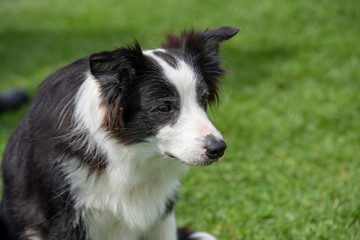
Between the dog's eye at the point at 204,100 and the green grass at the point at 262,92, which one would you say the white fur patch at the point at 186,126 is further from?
the green grass at the point at 262,92

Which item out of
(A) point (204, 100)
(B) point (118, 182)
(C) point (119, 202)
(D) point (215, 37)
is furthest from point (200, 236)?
(D) point (215, 37)

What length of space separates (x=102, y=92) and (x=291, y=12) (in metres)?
7.04

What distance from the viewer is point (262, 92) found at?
675 centimetres

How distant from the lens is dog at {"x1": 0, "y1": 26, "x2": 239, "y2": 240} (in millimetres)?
2885

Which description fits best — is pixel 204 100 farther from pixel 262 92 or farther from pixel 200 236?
pixel 262 92

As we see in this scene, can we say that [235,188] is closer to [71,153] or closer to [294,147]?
Result: [294,147]

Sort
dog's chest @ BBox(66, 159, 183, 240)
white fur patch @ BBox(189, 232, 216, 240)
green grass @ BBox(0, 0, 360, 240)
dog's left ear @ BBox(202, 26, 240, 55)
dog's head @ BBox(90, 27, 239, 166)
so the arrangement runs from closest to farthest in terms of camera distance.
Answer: dog's head @ BBox(90, 27, 239, 166) < dog's chest @ BBox(66, 159, 183, 240) < dog's left ear @ BBox(202, 26, 240, 55) < white fur patch @ BBox(189, 232, 216, 240) < green grass @ BBox(0, 0, 360, 240)

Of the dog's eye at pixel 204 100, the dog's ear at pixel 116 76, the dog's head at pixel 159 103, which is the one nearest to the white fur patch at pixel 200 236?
the dog's head at pixel 159 103

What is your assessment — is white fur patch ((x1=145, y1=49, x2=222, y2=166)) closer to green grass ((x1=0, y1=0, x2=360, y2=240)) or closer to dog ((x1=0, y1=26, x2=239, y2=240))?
dog ((x1=0, y1=26, x2=239, y2=240))

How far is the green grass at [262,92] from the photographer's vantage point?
430 cm

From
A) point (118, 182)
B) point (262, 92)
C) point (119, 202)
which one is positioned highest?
point (118, 182)

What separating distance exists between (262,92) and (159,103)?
4.02m

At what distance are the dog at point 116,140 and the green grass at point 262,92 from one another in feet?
2.63

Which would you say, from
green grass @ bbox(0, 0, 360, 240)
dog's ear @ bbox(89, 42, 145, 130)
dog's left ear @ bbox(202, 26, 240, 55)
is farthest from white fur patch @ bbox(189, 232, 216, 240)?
dog's left ear @ bbox(202, 26, 240, 55)
